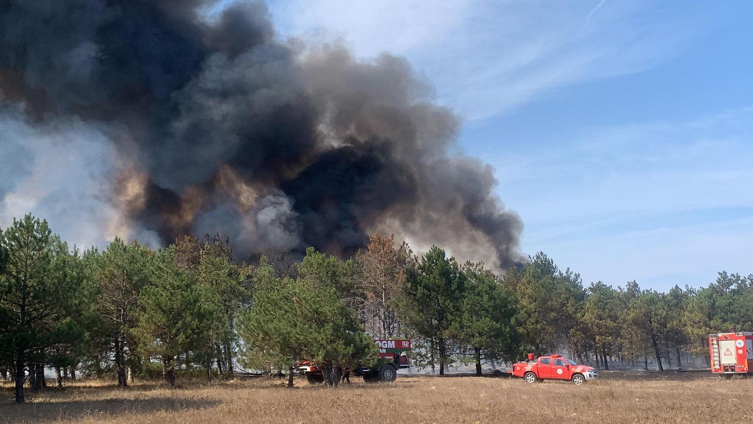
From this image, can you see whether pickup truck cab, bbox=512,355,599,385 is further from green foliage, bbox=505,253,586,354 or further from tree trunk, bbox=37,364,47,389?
tree trunk, bbox=37,364,47,389

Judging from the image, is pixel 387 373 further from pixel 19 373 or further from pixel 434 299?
pixel 19 373

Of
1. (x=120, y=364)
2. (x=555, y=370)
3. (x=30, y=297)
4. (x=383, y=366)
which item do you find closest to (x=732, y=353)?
(x=555, y=370)

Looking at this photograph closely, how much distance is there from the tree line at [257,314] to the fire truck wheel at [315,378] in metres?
2.90

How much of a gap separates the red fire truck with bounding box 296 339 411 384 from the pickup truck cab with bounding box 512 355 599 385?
24.3 feet

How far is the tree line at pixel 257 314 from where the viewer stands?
81.7 ft

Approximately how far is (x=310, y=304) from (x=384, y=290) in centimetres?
2820

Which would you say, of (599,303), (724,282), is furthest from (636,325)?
(724,282)

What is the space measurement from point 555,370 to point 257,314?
1796 centimetres

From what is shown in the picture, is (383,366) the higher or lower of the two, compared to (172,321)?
lower

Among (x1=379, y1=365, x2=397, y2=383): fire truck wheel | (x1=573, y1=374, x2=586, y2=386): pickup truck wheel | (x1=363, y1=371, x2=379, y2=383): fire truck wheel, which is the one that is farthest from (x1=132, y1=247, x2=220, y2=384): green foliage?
(x1=573, y1=374, x2=586, y2=386): pickup truck wheel

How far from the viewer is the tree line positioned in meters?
24.9

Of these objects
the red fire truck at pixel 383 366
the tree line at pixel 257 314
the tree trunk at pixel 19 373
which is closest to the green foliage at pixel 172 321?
→ the tree line at pixel 257 314

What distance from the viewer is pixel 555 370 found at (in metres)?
34.3

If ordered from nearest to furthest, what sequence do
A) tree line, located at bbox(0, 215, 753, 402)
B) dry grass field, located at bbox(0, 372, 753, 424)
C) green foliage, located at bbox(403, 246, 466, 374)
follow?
1. dry grass field, located at bbox(0, 372, 753, 424)
2. tree line, located at bbox(0, 215, 753, 402)
3. green foliage, located at bbox(403, 246, 466, 374)
